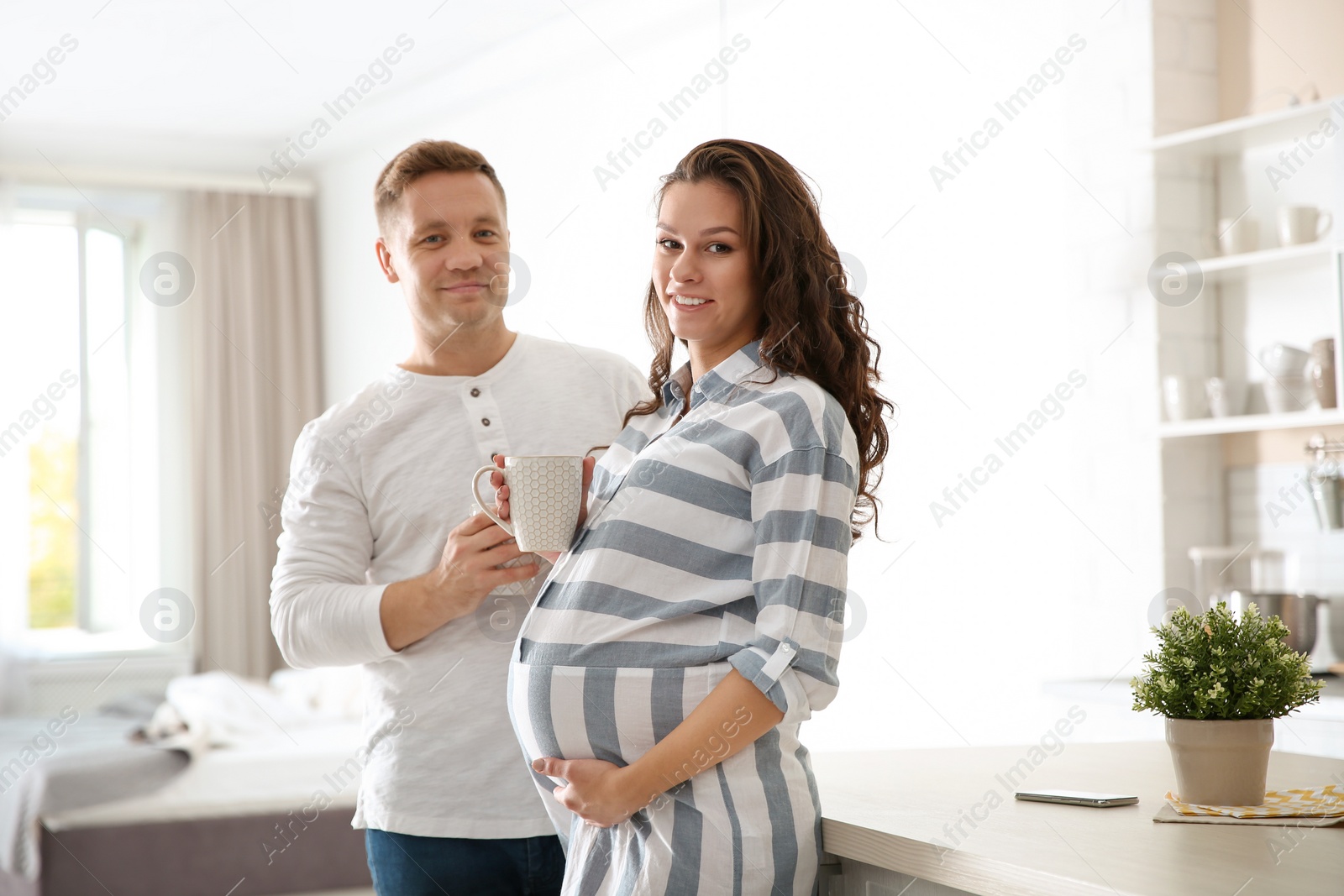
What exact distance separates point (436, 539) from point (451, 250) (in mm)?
348

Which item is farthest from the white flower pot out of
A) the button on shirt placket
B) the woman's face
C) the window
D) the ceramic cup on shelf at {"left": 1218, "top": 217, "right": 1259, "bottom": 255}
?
the window

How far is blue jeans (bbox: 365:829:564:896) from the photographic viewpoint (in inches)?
56.2

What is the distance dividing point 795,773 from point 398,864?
54cm

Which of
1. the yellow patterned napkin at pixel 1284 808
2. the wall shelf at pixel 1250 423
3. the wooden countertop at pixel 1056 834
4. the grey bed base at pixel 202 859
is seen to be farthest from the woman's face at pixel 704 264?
the grey bed base at pixel 202 859

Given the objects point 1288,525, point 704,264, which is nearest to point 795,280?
point 704,264

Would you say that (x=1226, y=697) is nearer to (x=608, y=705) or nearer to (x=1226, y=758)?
(x=1226, y=758)

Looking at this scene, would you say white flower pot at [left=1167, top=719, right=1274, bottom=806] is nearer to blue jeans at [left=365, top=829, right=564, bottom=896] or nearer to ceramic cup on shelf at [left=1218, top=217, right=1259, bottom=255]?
blue jeans at [left=365, top=829, right=564, bottom=896]

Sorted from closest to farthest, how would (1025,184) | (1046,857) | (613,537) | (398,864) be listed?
(1046,857)
(613,537)
(398,864)
(1025,184)

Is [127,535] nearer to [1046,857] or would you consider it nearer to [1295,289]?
[1295,289]

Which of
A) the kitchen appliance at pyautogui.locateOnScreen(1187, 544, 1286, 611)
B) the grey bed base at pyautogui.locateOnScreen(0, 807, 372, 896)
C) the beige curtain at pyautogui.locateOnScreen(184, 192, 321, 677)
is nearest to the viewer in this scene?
Result: the kitchen appliance at pyautogui.locateOnScreen(1187, 544, 1286, 611)

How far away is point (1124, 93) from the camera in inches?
126

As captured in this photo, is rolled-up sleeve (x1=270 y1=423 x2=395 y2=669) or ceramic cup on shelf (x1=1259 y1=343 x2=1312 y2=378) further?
ceramic cup on shelf (x1=1259 y1=343 x2=1312 y2=378)

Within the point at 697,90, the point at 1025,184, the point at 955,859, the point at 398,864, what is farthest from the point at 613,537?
the point at 697,90

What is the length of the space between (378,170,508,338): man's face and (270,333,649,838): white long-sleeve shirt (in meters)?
0.08
